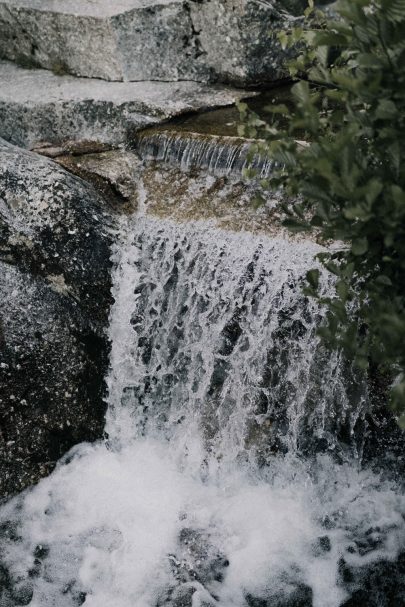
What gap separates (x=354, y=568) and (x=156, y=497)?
5.14 feet

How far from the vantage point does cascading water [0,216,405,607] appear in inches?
187

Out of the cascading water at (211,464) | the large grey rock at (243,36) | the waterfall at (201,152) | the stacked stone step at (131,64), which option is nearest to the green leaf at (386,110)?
the cascading water at (211,464)

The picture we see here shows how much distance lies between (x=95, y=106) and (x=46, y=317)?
105 inches

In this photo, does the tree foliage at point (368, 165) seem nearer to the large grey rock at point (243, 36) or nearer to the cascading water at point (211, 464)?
the cascading water at point (211, 464)

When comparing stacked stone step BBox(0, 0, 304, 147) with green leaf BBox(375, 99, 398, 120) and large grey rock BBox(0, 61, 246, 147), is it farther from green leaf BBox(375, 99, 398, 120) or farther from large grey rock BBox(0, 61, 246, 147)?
green leaf BBox(375, 99, 398, 120)

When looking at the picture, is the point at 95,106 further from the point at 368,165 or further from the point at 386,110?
the point at 386,110

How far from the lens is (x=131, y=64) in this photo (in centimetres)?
743

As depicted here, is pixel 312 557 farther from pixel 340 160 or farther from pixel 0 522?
pixel 340 160

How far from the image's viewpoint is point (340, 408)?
5.22m

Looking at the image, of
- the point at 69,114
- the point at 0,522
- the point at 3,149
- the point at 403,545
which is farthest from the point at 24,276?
the point at 403,545

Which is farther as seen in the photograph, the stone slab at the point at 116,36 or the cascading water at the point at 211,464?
the stone slab at the point at 116,36

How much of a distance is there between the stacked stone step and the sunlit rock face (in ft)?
4.50

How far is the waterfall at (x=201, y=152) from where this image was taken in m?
5.96

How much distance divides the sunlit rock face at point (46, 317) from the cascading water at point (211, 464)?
0.57 feet
